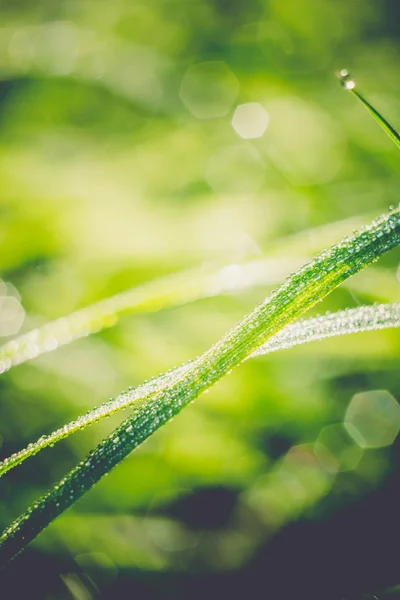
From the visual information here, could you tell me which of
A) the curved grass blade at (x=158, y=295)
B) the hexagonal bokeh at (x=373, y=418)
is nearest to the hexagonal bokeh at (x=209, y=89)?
the curved grass blade at (x=158, y=295)

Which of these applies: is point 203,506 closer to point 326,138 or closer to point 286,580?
point 286,580

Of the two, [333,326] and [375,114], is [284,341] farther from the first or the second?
[375,114]

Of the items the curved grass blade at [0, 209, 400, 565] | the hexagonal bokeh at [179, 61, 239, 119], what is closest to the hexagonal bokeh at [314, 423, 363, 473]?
the curved grass blade at [0, 209, 400, 565]

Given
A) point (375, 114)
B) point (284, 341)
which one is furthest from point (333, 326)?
point (375, 114)

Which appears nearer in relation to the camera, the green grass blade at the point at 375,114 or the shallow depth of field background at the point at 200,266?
the green grass blade at the point at 375,114

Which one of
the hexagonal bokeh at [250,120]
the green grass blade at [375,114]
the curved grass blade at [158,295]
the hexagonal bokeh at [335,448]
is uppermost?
the hexagonal bokeh at [250,120]

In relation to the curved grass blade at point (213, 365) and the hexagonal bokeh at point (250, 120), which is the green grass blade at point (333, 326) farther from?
the hexagonal bokeh at point (250, 120)

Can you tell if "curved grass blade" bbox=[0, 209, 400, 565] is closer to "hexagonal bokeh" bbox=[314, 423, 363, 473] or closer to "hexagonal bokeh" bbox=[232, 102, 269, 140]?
"hexagonal bokeh" bbox=[314, 423, 363, 473]

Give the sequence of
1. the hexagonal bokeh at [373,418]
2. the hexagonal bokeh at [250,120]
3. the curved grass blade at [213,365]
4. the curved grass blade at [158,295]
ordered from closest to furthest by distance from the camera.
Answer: the curved grass blade at [213,365], the curved grass blade at [158,295], the hexagonal bokeh at [373,418], the hexagonal bokeh at [250,120]
